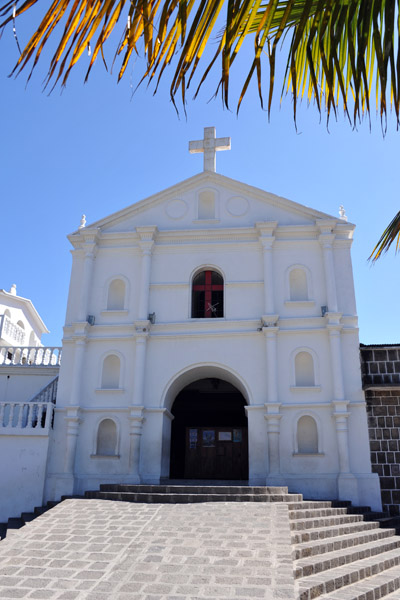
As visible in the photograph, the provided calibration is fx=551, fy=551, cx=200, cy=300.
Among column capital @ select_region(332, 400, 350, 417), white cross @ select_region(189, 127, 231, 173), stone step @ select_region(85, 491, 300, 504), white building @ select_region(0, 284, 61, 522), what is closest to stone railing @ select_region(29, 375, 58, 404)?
white building @ select_region(0, 284, 61, 522)

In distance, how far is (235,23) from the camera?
2.12 metres

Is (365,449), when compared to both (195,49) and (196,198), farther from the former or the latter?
(195,49)

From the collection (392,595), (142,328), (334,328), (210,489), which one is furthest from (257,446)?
(392,595)

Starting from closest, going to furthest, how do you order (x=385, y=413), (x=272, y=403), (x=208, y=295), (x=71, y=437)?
(x=385, y=413) < (x=272, y=403) < (x=71, y=437) < (x=208, y=295)

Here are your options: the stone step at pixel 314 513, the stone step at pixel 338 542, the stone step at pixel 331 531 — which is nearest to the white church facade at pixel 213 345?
the stone step at pixel 314 513

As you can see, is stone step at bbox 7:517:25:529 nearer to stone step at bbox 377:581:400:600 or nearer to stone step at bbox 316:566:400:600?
stone step at bbox 316:566:400:600

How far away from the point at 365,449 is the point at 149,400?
5959 millimetres

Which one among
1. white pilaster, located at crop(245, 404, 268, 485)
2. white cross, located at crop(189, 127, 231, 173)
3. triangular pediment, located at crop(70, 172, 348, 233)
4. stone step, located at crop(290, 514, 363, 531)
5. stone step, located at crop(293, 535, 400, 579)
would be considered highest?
white cross, located at crop(189, 127, 231, 173)

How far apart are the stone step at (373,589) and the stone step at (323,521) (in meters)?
1.70

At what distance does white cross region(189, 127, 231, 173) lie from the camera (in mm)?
18203

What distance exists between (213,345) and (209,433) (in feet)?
12.2

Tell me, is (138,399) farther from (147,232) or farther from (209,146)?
(209,146)

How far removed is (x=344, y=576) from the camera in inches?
321

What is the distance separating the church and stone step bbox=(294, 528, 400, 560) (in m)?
2.24
